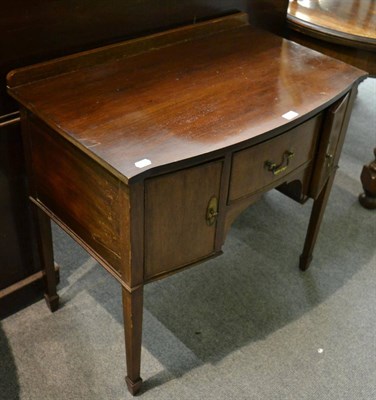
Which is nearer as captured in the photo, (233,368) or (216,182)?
(216,182)

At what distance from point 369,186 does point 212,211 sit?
Result: 864mm

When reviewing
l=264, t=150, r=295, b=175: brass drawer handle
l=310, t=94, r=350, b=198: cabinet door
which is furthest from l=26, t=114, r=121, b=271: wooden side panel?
l=310, t=94, r=350, b=198: cabinet door

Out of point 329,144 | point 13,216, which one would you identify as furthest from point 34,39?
point 329,144

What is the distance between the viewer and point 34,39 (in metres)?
1.05

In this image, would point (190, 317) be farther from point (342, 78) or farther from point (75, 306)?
point (342, 78)

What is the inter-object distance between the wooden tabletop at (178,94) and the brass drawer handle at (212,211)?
122mm

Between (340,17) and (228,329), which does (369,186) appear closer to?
(340,17)

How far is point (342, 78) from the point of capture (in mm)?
1175

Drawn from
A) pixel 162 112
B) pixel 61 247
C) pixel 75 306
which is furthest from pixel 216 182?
pixel 61 247

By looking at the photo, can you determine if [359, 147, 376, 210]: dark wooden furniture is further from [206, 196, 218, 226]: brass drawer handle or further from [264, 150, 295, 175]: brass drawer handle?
[206, 196, 218, 226]: brass drawer handle

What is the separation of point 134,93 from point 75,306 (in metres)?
0.60

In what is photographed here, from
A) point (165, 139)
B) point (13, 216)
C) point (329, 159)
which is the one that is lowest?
point (13, 216)

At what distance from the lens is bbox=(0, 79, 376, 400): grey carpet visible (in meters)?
1.25

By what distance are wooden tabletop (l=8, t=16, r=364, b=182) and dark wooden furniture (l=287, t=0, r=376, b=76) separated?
0.17 meters
